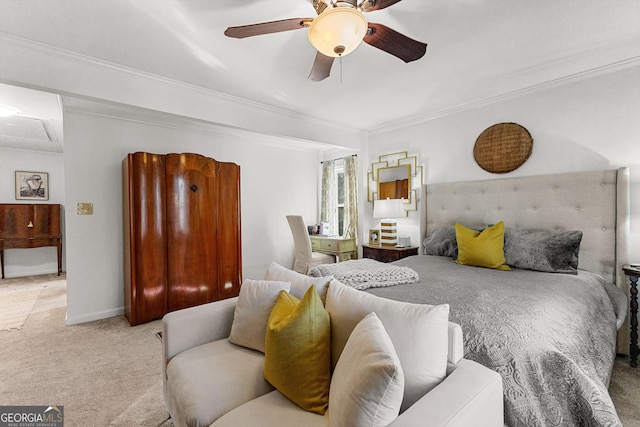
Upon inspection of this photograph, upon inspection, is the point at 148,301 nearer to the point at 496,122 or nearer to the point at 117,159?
the point at 117,159

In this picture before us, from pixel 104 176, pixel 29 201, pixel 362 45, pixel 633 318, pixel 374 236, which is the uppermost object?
pixel 362 45

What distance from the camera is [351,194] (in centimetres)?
474

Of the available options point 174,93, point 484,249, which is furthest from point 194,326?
point 484,249

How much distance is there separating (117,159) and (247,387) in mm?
3266

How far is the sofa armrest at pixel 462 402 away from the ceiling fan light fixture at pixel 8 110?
15.8ft

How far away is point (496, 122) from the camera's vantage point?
3.05 metres

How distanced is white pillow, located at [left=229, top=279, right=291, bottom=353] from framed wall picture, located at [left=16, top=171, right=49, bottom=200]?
6236 mm

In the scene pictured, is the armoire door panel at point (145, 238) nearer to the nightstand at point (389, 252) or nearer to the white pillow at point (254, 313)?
the white pillow at point (254, 313)

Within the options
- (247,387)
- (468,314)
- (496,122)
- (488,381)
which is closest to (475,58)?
(496,122)

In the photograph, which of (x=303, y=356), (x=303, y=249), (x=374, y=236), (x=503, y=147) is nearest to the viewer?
(x=303, y=356)

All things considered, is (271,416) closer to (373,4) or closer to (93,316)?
(373,4)

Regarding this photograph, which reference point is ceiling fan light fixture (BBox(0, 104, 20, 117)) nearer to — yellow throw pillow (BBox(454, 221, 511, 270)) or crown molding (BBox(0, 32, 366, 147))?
crown molding (BBox(0, 32, 366, 147))

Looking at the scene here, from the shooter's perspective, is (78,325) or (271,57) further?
(78,325)

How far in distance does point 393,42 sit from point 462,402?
1.78 metres
